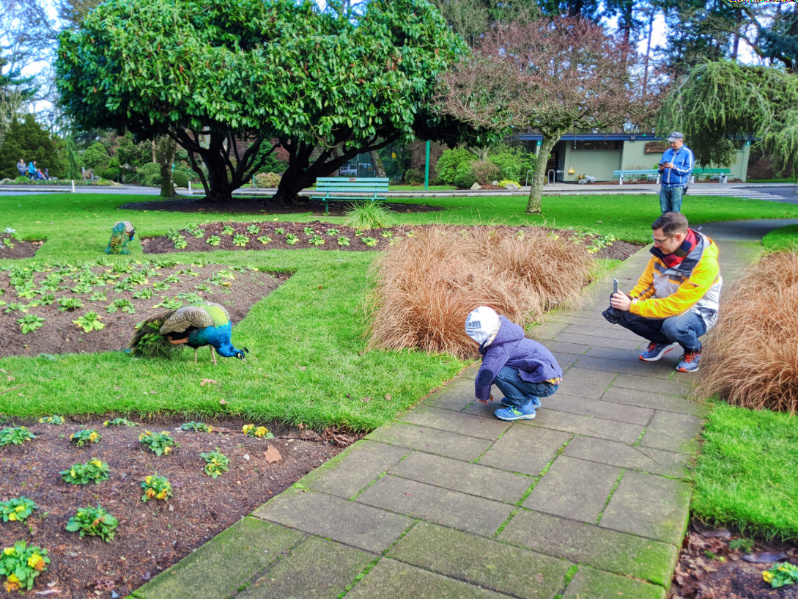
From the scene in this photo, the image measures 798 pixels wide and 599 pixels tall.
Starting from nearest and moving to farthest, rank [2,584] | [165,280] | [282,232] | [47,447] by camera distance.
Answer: [2,584]
[47,447]
[165,280]
[282,232]

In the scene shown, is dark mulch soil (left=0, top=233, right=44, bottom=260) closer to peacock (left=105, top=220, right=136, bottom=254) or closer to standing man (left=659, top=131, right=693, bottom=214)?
peacock (left=105, top=220, right=136, bottom=254)

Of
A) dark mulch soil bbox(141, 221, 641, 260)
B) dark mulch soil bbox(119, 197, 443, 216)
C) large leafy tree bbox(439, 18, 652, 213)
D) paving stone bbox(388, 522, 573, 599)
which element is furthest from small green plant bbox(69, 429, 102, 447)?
dark mulch soil bbox(119, 197, 443, 216)

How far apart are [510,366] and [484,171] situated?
30.7 metres

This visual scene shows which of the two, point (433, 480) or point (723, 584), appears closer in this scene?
point (723, 584)

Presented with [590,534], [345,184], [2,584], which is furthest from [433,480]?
[345,184]

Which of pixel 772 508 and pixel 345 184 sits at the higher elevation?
pixel 345 184

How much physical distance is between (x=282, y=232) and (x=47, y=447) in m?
7.96

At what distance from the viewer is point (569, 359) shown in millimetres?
5070

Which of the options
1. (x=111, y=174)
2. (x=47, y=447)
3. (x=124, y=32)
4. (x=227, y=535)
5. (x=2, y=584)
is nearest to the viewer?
(x=2, y=584)

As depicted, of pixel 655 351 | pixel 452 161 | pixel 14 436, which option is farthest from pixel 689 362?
pixel 452 161

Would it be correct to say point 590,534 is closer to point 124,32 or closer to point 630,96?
point 630,96

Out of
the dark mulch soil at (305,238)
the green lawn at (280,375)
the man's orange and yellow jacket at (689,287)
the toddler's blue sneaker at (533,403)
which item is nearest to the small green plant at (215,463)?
the green lawn at (280,375)

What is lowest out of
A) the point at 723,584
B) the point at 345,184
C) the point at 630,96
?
the point at 723,584

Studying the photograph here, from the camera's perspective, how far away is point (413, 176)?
38188mm
